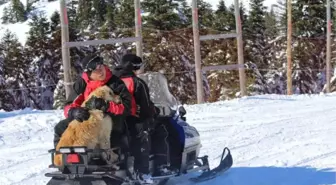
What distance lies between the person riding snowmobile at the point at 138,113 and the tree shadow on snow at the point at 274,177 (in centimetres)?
99

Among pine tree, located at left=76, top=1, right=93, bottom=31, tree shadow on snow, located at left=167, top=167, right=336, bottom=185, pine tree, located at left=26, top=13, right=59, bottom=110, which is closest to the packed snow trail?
tree shadow on snow, located at left=167, top=167, right=336, bottom=185

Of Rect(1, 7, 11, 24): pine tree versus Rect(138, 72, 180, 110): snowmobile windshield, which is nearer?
Rect(138, 72, 180, 110): snowmobile windshield

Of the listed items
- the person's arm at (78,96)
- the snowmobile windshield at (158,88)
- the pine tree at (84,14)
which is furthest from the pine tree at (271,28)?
the person's arm at (78,96)

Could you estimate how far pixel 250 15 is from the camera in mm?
50094

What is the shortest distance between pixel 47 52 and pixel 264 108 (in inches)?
1318

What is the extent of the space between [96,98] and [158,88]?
1422 mm

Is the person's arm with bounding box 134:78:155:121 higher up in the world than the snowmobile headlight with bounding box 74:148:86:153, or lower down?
higher up

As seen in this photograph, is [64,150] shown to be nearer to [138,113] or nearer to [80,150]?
[80,150]

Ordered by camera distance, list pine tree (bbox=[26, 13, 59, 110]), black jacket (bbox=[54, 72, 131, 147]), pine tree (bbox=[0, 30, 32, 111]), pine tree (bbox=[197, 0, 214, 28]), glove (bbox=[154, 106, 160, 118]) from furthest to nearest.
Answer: pine tree (bbox=[197, 0, 214, 28]) → pine tree (bbox=[26, 13, 59, 110]) → pine tree (bbox=[0, 30, 32, 111]) → glove (bbox=[154, 106, 160, 118]) → black jacket (bbox=[54, 72, 131, 147])

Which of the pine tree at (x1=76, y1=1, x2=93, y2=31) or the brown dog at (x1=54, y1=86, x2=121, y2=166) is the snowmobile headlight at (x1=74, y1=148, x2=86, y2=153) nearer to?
the brown dog at (x1=54, y1=86, x2=121, y2=166)

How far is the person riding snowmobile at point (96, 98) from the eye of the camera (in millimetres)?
4629

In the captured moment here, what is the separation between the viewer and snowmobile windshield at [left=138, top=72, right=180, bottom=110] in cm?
595

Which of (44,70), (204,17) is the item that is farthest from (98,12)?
(44,70)

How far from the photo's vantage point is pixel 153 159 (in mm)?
5523
